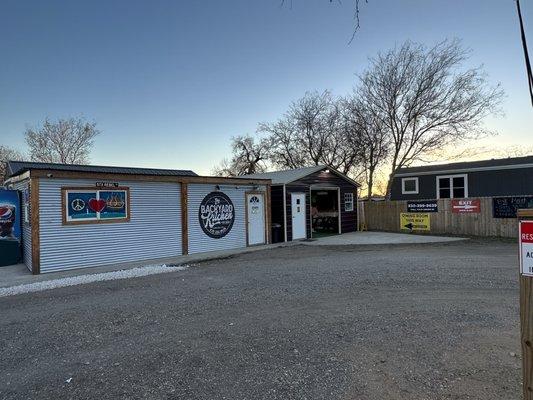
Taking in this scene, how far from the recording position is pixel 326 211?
20.6m

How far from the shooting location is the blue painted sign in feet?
37.0

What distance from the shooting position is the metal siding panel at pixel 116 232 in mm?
9914

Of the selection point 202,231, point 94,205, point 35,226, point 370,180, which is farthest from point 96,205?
point 370,180

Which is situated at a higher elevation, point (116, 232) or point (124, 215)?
point (124, 215)

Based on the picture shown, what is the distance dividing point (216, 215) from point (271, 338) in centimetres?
971

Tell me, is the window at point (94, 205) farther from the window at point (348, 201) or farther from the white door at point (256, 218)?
the window at point (348, 201)

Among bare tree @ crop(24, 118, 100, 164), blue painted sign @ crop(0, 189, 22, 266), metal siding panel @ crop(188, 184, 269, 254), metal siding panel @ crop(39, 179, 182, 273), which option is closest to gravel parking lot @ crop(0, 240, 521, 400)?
metal siding panel @ crop(39, 179, 182, 273)

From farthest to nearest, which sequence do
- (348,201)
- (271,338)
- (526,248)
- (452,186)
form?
(452,186), (348,201), (271,338), (526,248)

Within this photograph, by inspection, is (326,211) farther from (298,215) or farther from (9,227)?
(9,227)

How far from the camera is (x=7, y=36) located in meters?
13.4

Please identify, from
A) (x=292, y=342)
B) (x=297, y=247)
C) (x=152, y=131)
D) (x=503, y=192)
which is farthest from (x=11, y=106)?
(x=503, y=192)

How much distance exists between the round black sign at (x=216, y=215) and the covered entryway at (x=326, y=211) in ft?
21.3

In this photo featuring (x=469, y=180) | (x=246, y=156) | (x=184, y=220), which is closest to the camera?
(x=184, y=220)

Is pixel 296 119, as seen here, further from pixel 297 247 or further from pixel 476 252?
pixel 476 252
